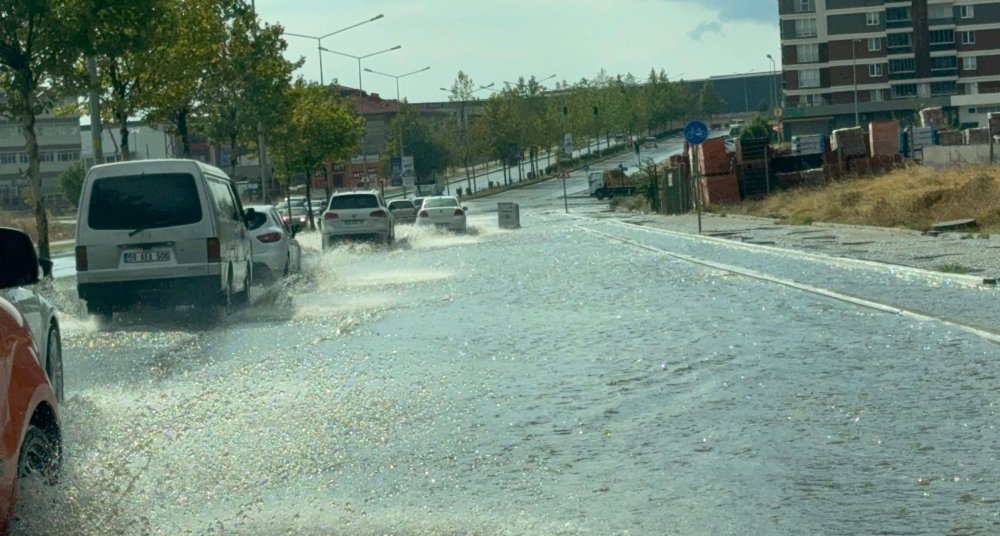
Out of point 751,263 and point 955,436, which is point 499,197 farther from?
point 955,436

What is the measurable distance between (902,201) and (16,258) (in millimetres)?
31577

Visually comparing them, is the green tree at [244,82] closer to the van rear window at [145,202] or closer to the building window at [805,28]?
the van rear window at [145,202]

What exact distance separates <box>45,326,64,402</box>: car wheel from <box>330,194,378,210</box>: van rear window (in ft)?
105

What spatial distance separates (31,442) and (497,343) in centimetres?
801

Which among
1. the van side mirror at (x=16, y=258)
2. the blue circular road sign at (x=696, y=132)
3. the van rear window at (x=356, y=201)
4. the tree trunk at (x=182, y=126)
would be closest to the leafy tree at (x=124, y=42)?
the tree trunk at (x=182, y=126)

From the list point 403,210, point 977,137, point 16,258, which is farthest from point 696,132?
point 977,137

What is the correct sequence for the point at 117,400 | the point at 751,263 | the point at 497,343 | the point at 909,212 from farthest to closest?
the point at 909,212 → the point at 751,263 → the point at 497,343 → the point at 117,400

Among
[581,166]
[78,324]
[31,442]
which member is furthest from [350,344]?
[581,166]

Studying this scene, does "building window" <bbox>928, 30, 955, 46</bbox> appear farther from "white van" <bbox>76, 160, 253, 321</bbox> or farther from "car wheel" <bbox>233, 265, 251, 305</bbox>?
"white van" <bbox>76, 160, 253, 321</bbox>

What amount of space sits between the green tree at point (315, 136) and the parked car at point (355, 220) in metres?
21.5

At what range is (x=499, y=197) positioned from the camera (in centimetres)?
12069

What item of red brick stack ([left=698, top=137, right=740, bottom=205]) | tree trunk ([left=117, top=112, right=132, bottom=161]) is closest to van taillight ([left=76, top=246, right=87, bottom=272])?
tree trunk ([left=117, top=112, right=132, bottom=161])

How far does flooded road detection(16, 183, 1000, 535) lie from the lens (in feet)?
21.9

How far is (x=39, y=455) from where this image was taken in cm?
627
